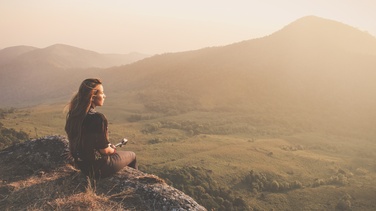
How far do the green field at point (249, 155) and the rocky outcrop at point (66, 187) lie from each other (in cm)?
3740

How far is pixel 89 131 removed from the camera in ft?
27.0

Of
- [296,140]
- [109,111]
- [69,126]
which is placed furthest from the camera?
[109,111]

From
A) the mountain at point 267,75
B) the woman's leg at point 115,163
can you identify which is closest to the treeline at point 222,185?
the woman's leg at point 115,163

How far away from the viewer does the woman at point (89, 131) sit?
8242 millimetres

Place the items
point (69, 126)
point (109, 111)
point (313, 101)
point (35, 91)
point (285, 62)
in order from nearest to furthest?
1. point (69, 126)
2. point (109, 111)
3. point (313, 101)
4. point (285, 62)
5. point (35, 91)

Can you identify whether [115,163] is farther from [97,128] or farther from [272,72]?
[272,72]

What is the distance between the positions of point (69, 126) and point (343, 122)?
98.3 meters

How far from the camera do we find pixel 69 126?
852cm

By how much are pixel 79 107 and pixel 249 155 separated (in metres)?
58.3

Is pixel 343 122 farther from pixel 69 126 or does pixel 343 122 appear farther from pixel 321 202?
pixel 69 126

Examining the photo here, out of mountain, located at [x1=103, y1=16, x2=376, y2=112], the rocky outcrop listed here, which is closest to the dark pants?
the rocky outcrop

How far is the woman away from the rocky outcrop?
0.51 metres

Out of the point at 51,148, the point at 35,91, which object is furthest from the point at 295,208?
the point at 35,91

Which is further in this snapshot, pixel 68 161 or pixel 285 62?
pixel 285 62
